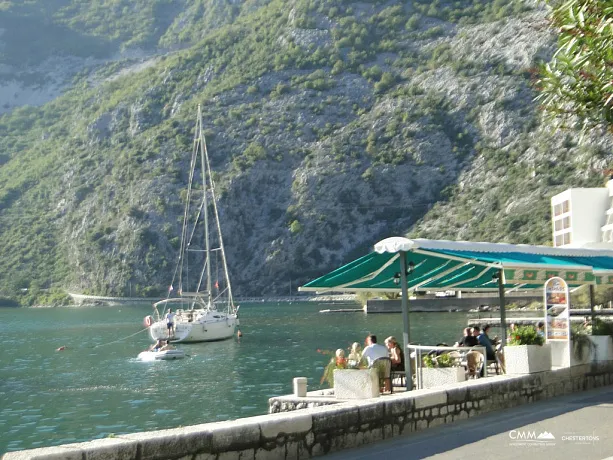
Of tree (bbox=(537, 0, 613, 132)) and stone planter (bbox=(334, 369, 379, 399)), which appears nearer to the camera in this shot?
tree (bbox=(537, 0, 613, 132))

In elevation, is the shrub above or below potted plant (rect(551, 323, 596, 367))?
above

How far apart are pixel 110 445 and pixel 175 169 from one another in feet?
508

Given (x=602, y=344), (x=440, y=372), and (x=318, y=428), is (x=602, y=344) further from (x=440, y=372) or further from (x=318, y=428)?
(x=318, y=428)

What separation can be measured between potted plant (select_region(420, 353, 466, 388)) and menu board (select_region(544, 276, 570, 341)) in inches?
83.4

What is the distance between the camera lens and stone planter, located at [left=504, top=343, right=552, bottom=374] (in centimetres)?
1608

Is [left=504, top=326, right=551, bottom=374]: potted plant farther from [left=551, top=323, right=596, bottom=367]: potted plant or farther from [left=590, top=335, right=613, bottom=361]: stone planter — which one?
[left=590, top=335, right=613, bottom=361]: stone planter

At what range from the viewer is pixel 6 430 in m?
29.5

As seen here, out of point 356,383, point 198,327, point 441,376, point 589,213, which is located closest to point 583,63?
point 356,383

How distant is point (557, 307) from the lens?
17688 mm

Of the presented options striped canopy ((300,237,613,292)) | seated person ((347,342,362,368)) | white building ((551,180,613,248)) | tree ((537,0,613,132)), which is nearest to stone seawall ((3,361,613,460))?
seated person ((347,342,362,368))

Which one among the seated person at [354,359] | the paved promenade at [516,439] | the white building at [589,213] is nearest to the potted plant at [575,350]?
the paved promenade at [516,439]

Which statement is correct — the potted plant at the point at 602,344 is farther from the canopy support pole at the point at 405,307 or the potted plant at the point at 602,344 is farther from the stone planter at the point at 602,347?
the canopy support pole at the point at 405,307

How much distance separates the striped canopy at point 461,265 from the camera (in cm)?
1616

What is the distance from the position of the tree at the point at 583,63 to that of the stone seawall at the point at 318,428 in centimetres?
444
